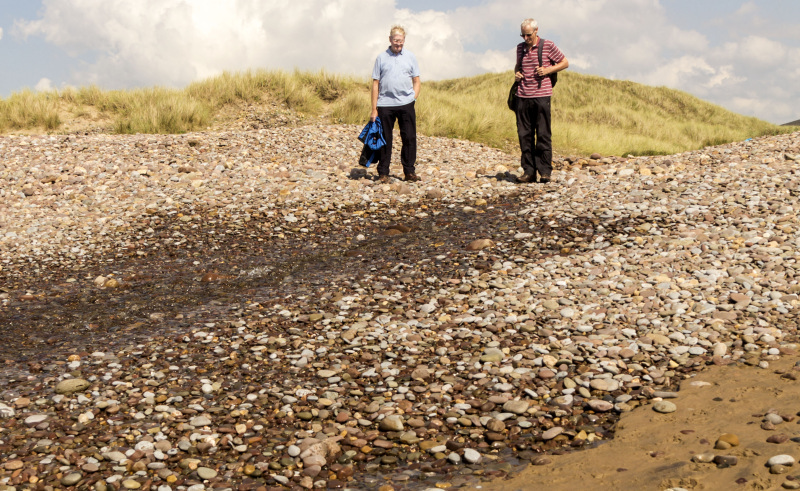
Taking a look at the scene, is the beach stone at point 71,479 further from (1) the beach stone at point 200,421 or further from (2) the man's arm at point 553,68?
(2) the man's arm at point 553,68

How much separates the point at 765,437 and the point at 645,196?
599 centimetres

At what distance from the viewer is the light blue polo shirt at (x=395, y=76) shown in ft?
32.0

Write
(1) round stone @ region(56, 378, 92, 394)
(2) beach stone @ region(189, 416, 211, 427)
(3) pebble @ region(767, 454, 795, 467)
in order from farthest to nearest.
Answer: (1) round stone @ region(56, 378, 92, 394) → (2) beach stone @ region(189, 416, 211, 427) → (3) pebble @ region(767, 454, 795, 467)

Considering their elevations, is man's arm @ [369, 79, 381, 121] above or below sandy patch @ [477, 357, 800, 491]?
above

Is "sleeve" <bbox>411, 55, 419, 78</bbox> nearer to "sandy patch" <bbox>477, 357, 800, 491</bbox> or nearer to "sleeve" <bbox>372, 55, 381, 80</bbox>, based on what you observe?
"sleeve" <bbox>372, 55, 381, 80</bbox>

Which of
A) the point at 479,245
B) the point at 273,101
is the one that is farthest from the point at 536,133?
the point at 273,101

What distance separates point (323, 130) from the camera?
46.2ft

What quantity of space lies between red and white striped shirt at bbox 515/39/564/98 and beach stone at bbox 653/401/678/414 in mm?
6494

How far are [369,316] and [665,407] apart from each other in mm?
2657

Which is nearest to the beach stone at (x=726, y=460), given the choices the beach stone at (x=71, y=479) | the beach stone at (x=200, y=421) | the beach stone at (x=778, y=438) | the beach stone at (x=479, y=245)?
the beach stone at (x=778, y=438)

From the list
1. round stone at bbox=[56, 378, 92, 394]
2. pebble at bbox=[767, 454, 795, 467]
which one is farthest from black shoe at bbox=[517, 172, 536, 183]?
pebble at bbox=[767, 454, 795, 467]

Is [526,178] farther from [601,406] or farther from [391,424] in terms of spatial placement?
[391,424]

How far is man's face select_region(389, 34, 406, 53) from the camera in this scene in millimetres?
9648

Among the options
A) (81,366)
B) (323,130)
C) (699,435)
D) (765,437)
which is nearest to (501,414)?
(699,435)
